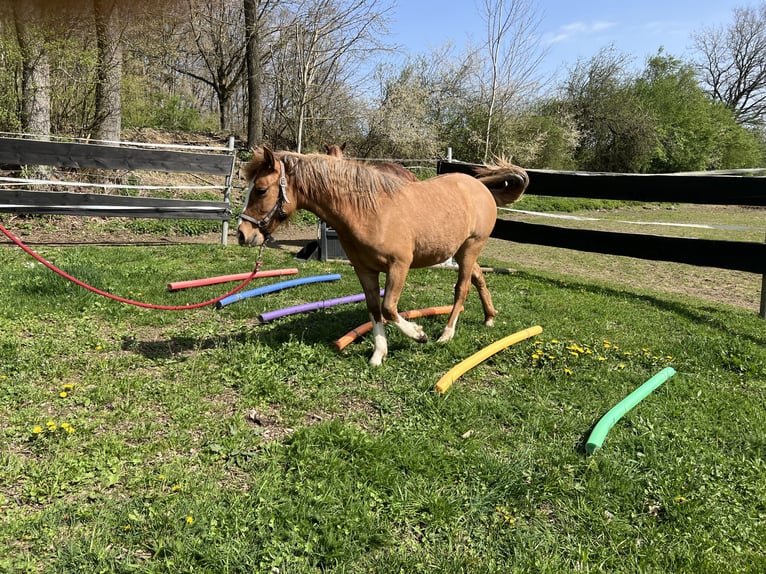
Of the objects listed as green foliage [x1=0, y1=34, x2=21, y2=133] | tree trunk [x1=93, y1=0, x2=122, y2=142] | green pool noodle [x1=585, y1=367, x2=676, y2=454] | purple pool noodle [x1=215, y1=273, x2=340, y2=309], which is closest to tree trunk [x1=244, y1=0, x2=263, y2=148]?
tree trunk [x1=93, y1=0, x2=122, y2=142]

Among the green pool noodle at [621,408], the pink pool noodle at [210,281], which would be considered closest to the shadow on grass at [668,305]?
the green pool noodle at [621,408]

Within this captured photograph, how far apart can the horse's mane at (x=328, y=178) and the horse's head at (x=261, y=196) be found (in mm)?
17

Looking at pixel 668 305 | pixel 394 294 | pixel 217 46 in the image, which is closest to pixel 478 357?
pixel 394 294

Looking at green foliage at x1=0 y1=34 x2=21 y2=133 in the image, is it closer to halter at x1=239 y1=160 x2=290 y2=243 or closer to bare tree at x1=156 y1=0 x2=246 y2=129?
bare tree at x1=156 y1=0 x2=246 y2=129

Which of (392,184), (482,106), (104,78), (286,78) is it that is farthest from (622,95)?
(392,184)

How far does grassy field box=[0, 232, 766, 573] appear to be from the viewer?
226cm

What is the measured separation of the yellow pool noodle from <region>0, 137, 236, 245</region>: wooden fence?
6.90 metres

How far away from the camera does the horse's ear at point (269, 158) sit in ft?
12.1

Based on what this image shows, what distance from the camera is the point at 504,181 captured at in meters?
5.79

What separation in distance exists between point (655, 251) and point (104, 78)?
11.9 m

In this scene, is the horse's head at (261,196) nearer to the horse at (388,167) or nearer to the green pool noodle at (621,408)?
the horse at (388,167)

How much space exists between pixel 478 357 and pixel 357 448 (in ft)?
5.30

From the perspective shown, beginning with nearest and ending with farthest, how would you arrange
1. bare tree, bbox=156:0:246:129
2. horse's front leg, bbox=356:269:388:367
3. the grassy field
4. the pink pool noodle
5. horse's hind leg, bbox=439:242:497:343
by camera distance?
the grassy field, horse's front leg, bbox=356:269:388:367, horse's hind leg, bbox=439:242:497:343, the pink pool noodle, bare tree, bbox=156:0:246:129

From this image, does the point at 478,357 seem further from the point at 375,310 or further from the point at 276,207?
the point at 276,207
